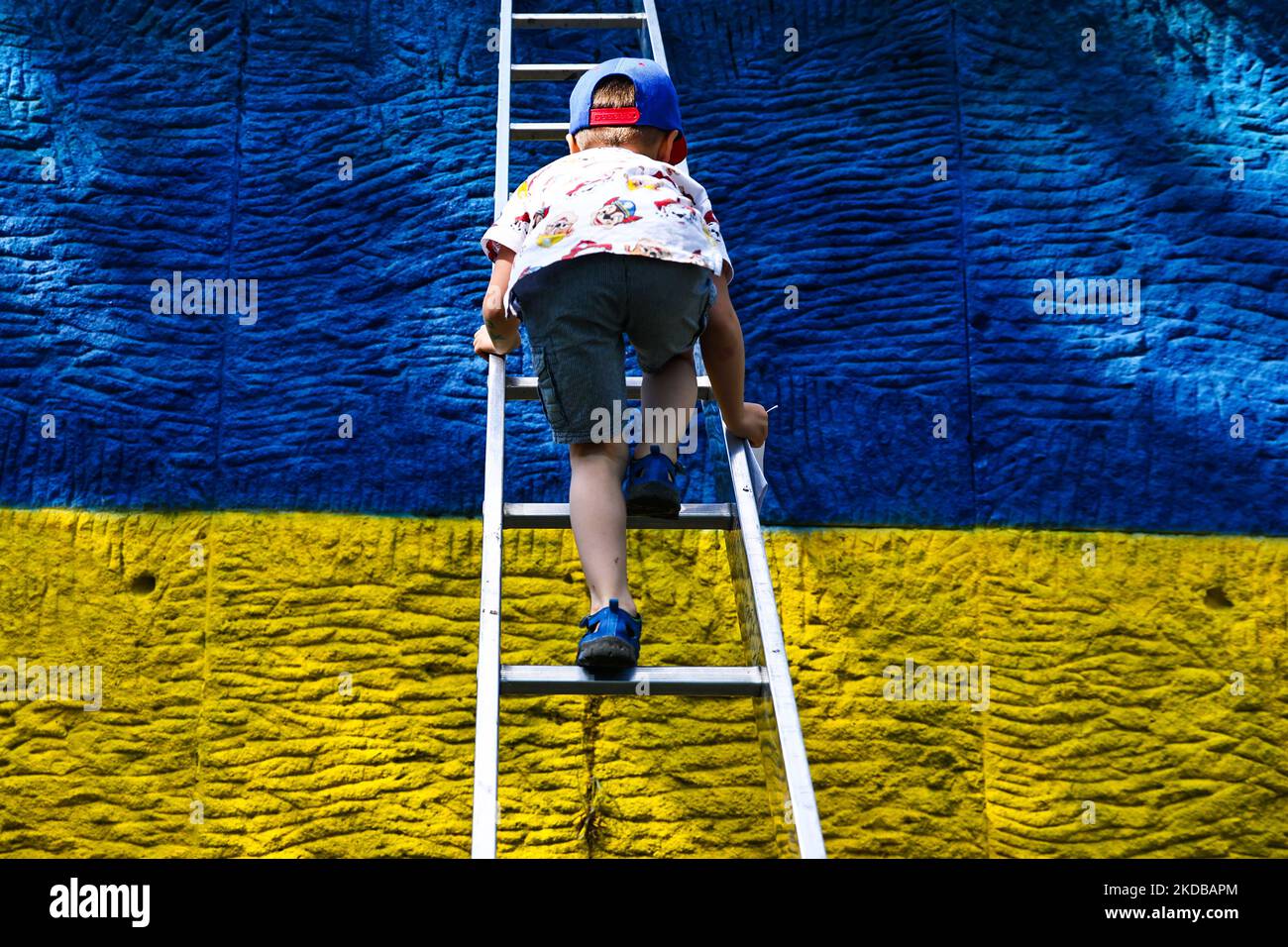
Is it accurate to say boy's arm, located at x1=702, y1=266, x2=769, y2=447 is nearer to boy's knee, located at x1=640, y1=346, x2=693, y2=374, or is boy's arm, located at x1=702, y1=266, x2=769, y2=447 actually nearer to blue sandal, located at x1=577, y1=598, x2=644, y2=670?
boy's knee, located at x1=640, y1=346, x2=693, y2=374

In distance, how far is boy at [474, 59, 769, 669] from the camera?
211 centimetres

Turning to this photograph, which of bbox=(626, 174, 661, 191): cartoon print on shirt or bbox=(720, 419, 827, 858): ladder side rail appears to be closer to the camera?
bbox=(720, 419, 827, 858): ladder side rail

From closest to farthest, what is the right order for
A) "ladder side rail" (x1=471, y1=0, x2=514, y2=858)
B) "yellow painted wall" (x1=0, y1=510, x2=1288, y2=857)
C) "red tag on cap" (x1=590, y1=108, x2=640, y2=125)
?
1. "ladder side rail" (x1=471, y1=0, x2=514, y2=858)
2. "red tag on cap" (x1=590, y1=108, x2=640, y2=125)
3. "yellow painted wall" (x1=0, y1=510, x2=1288, y2=857)

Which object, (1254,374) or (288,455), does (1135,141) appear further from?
(288,455)

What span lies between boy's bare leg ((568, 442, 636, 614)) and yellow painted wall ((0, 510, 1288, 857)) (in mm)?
798

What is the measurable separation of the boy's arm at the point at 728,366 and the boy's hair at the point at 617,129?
0.97 ft

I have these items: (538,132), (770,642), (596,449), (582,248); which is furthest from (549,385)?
(538,132)

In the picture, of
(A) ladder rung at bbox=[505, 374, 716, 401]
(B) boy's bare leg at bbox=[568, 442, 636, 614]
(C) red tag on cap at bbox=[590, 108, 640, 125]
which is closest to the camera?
(B) boy's bare leg at bbox=[568, 442, 636, 614]

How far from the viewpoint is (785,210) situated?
10.7 feet

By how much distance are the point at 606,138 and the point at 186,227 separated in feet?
4.23

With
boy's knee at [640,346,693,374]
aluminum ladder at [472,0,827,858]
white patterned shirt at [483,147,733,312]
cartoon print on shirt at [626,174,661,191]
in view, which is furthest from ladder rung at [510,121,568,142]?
boy's knee at [640,346,693,374]

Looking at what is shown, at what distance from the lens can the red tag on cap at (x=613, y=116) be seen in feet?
7.61

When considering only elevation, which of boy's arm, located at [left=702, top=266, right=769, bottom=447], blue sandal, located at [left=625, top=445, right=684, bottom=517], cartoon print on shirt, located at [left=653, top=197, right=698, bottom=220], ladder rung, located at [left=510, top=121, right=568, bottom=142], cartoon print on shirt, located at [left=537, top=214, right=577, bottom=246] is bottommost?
blue sandal, located at [left=625, top=445, right=684, bottom=517]

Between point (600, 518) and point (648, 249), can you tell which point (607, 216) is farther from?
point (600, 518)
